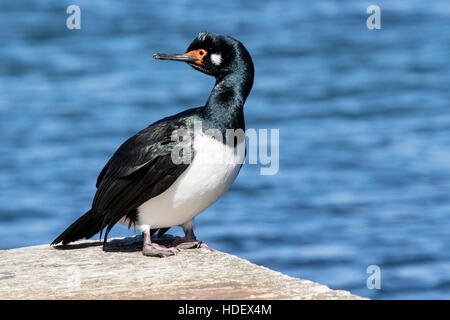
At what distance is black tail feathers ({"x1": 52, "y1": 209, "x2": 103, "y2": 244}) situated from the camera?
6.38 metres

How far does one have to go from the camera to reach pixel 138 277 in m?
5.61

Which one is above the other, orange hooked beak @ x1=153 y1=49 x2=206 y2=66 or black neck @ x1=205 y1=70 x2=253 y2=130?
orange hooked beak @ x1=153 y1=49 x2=206 y2=66

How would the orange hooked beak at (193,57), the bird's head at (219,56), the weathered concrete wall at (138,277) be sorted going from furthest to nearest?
the orange hooked beak at (193,57), the bird's head at (219,56), the weathered concrete wall at (138,277)

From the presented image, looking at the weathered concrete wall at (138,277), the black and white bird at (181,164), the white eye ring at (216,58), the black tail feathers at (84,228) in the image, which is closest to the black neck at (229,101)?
the black and white bird at (181,164)

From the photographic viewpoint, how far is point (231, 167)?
611cm

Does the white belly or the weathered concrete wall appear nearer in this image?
the weathered concrete wall

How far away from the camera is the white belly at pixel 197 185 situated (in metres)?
6.02

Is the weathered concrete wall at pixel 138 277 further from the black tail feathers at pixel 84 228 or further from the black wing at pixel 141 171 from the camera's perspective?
the black wing at pixel 141 171

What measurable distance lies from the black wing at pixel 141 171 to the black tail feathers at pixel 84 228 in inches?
2.8

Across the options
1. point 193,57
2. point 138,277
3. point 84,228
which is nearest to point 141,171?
point 84,228

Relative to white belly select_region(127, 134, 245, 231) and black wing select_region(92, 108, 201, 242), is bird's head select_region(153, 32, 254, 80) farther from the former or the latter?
white belly select_region(127, 134, 245, 231)

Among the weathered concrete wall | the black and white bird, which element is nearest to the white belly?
the black and white bird

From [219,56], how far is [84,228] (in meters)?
1.44
